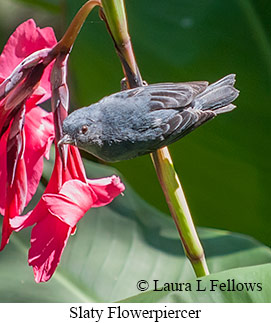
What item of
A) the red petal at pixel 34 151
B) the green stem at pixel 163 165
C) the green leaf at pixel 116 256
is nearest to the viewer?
the green stem at pixel 163 165

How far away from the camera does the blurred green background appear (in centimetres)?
94

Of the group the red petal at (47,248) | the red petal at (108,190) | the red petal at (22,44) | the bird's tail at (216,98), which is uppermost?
the red petal at (22,44)

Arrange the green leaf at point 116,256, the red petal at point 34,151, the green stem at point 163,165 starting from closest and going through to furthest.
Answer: the green stem at point 163,165
the red petal at point 34,151
the green leaf at point 116,256

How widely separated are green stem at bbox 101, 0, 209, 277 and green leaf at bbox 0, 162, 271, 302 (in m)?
0.33

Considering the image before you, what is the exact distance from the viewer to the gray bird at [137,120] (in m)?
0.51

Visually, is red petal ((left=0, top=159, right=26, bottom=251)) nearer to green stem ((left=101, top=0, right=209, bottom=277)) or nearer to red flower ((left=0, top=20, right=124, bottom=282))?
red flower ((left=0, top=20, right=124, bottom=282))

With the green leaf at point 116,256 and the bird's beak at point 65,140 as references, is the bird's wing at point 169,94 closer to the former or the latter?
the bird's beak at point 65,140

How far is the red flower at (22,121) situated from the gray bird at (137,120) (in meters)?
0.05

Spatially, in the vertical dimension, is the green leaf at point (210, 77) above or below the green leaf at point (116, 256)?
above

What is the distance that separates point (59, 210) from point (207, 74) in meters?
0.53

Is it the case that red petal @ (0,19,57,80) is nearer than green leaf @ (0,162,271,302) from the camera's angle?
Yes
